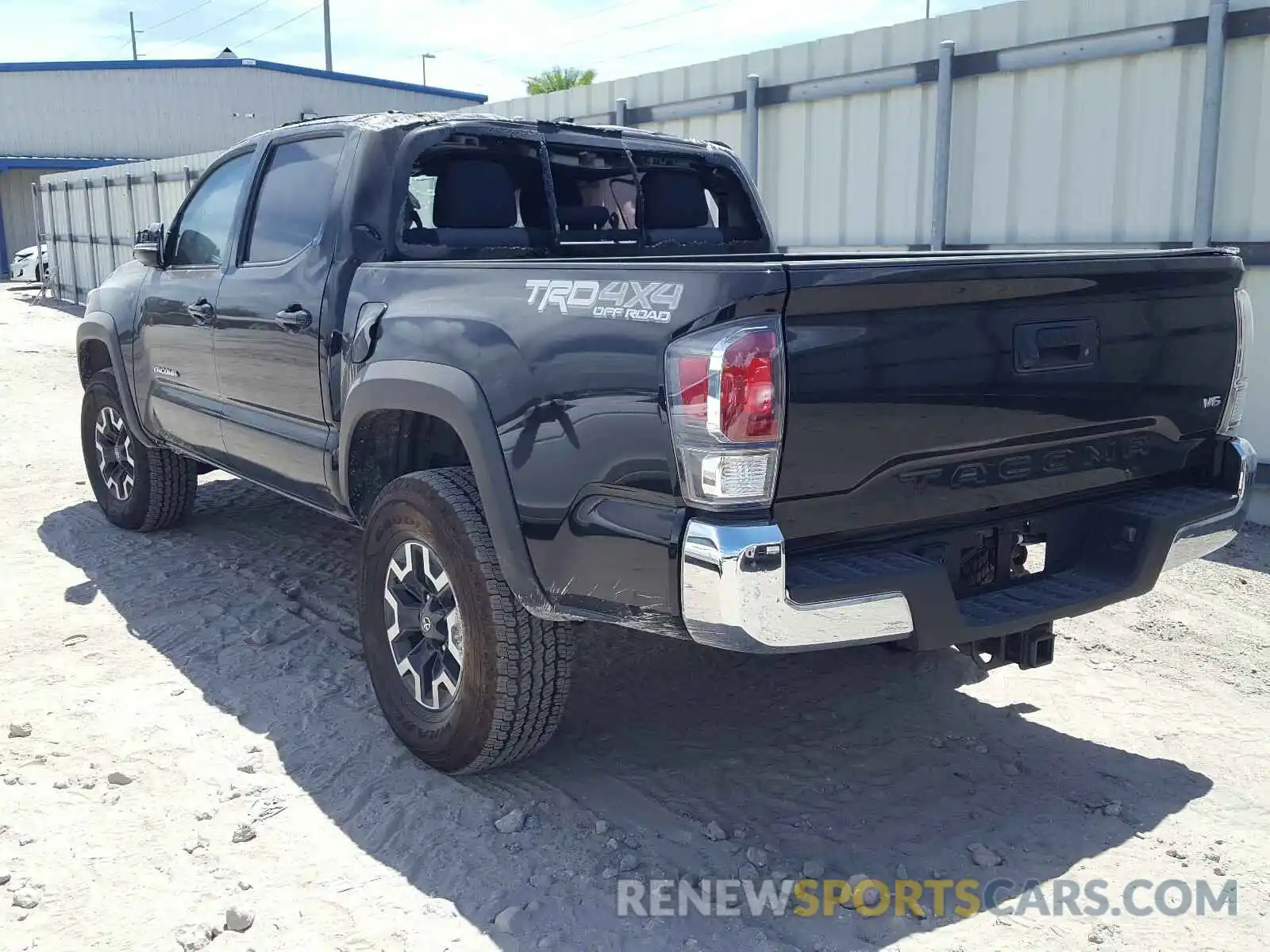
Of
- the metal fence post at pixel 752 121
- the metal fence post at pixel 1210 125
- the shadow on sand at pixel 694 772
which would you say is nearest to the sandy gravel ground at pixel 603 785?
Result: the shadow on sand at pixel 694 772

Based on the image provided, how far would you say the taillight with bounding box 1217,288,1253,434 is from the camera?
3537 mm

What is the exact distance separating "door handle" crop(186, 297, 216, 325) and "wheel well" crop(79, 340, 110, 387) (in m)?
1.47

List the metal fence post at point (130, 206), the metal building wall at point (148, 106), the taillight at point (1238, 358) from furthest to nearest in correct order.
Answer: the metal building wall at point (148, 106), the metal fence post at point (130, 206), the taillight at point (1238, 358)

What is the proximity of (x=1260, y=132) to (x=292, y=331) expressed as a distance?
5.15 metres

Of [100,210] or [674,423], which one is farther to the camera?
[100,210]

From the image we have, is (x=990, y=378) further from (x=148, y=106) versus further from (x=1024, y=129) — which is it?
(x=148, y=106)

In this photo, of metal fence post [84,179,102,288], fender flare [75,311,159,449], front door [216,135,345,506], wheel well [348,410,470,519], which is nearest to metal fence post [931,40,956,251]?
front door [216,135,345,506]

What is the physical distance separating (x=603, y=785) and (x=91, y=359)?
433 cm

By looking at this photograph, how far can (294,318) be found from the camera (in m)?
4.16

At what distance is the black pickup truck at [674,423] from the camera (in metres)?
2.68

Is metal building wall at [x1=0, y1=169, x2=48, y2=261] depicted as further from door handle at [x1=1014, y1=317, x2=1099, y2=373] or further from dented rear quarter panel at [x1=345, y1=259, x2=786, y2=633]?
door handle at [x1=1014, y1=317, x2=1099, y2=373]

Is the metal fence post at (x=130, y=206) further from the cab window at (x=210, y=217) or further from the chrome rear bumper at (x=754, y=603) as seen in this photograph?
the chrome rear bumper at (x=754, y=603)

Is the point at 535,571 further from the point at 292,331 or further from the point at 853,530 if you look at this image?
the point at 292,331

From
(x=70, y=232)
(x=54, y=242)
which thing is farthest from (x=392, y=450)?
(x=54, y=242)
